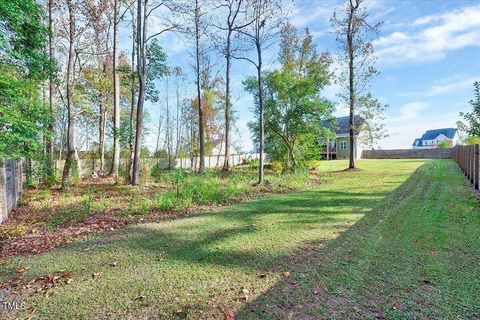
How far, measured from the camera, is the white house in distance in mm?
53281

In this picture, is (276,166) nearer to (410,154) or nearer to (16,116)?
(16,116)

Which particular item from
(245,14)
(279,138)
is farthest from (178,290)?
(279,138)

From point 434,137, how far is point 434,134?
3.29 ft

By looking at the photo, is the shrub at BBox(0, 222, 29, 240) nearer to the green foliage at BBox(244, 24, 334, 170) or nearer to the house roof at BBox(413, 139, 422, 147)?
the green foliage at BBox(244, 24, 334, 170)

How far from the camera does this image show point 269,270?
3.15 metres

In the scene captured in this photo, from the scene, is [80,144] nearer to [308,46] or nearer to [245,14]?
[245,14]

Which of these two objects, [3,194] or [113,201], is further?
[113,201]

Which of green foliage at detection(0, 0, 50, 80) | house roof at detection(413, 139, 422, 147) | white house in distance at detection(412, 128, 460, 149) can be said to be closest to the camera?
green foliage at detection(0, 0, 50, 80)

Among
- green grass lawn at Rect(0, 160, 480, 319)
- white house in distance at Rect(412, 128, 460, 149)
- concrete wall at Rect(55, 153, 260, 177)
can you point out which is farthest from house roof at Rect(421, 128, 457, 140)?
green grass lawn at Rect(0, 160, 480, 319)

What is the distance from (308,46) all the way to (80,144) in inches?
785

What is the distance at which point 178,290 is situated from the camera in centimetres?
272

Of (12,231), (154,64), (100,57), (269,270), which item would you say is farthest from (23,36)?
(100,57)

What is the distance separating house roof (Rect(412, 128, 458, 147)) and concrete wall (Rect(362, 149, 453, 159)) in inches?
1213

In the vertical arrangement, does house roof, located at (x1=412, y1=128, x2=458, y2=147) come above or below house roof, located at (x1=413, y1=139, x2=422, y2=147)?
above
